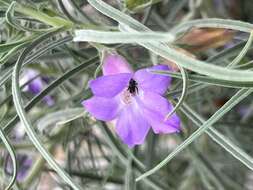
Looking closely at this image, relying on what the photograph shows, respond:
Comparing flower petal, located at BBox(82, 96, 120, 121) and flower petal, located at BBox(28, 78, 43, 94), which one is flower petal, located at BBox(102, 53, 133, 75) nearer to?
flower petal, located at BBox(82, 96, 120, 121)

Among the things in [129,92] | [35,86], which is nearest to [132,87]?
[129,92]

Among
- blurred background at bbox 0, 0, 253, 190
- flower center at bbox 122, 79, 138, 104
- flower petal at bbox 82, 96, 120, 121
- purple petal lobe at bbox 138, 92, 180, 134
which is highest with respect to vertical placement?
blurred background at bbox 0, 0, 253, 190

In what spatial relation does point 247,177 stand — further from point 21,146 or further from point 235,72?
point 235,72

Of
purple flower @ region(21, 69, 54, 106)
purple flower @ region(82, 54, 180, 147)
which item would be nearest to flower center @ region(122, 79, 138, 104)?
purple flower @ region(82, 54, 180, 147)

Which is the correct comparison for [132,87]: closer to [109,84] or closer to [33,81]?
[109,84]

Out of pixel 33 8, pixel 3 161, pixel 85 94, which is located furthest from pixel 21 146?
pixel 33 8

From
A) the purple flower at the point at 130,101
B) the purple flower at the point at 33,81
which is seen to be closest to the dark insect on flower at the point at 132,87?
the purple flower at the point at 130,101

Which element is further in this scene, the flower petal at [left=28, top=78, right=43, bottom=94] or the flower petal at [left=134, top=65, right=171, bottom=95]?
the flower petal at [left=28, top=78, right=43, bottom=94]
